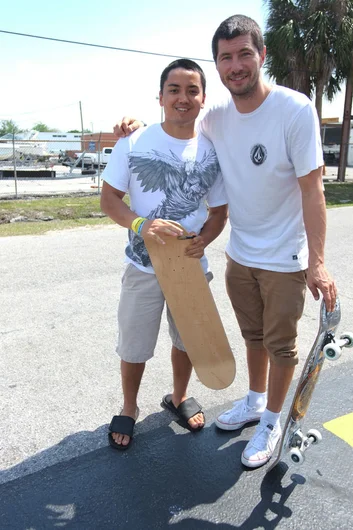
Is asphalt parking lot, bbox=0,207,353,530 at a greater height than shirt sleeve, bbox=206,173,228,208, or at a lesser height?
lesser

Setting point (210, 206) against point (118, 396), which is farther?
point (118, 396)

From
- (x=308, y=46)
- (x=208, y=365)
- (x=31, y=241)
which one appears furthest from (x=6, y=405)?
(x=308, y=46)

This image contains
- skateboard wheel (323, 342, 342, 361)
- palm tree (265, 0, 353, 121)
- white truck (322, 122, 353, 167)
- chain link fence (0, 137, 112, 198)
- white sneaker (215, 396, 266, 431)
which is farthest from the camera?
white truck (322, 122, 353, 167)

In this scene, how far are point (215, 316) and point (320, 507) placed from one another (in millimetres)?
999

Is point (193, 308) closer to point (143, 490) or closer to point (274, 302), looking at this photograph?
point (274, 302)

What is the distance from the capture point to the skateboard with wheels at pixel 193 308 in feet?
7.30

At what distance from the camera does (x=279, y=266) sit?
2191mm

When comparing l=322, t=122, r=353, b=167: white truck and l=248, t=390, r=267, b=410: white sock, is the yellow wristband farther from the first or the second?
l=322, t=122, r=353, b=167: white truck

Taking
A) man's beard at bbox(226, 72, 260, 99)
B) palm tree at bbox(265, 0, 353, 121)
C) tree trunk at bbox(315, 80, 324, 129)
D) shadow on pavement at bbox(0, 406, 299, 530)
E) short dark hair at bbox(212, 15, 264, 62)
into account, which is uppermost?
palm tree at bbox(265, 0, 353, 121)

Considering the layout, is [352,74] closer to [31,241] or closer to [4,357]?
[31,241]

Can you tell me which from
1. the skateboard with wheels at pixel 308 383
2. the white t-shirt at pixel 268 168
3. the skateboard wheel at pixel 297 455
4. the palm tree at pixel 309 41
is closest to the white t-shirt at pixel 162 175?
the white t-shirt at pixel 268 168

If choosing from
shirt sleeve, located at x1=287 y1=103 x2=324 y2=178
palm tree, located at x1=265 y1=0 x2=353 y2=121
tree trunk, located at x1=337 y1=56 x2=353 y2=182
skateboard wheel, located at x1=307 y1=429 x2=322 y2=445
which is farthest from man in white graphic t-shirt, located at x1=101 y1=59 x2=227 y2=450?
tree trunk, located at x1=337 y1=56 x2=353 y2=182

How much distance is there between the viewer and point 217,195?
2359 mm

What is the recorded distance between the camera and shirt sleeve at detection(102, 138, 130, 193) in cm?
219
